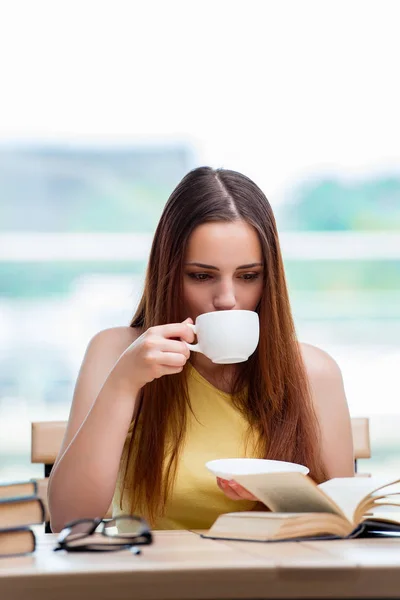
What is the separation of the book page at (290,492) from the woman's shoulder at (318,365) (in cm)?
65

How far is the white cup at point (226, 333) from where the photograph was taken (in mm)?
1271

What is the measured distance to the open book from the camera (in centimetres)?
94

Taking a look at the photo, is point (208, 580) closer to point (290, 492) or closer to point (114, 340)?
point (290, 492)

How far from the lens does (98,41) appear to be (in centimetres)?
356

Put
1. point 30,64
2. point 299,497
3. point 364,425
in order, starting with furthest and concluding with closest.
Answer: point 30,64, point 364,425, point 299,497

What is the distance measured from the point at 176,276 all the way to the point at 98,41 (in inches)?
92.7

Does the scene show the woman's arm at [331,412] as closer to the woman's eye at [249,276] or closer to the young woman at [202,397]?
the young woman at [202,397]

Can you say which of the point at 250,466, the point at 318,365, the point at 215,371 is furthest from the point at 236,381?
the point at 250,466

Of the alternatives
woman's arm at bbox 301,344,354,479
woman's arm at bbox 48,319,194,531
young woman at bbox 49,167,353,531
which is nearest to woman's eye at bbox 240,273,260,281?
young woman at bbox 49,167,353,531

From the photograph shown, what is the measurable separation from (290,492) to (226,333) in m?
0.33

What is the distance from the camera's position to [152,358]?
48.2 inches

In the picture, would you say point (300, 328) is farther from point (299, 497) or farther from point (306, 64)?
point (299, 497)

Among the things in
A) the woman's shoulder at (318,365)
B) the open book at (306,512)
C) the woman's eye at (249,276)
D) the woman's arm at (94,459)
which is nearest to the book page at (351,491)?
the open book at (306,512)

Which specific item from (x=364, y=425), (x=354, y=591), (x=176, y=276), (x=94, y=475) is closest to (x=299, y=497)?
(x=354, y=591)
